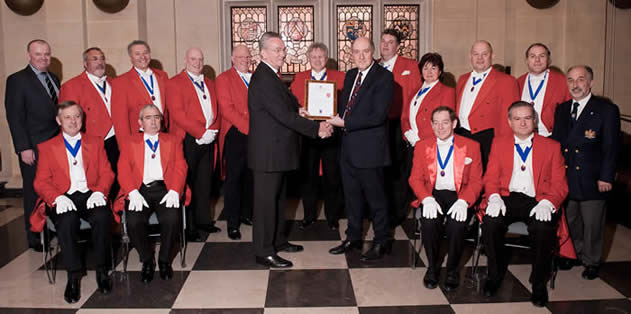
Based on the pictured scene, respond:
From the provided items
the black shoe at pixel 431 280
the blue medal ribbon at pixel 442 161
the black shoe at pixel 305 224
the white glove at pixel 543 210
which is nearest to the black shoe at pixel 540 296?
the white glove at pixel 543 210

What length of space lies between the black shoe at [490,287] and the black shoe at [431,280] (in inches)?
11.8

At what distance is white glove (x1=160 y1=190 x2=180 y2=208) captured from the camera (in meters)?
3.81

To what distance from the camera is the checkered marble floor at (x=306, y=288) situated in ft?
10.8

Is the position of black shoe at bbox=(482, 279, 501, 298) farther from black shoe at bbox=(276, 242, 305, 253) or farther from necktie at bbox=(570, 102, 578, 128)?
black shoe at bbox=(276, 242, 305, 253)

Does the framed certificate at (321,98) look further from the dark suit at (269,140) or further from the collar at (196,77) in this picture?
the collar at (196,77)

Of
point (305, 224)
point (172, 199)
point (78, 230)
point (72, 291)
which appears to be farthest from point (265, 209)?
point (72, 291)

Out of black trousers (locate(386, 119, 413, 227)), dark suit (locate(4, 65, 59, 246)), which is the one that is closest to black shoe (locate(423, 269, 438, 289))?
black trousers (locate(386, 119, 413, 227))

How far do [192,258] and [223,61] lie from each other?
3.47 m

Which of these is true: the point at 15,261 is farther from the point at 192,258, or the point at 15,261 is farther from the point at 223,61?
the point at 223,61

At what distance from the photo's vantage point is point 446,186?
3.79 m

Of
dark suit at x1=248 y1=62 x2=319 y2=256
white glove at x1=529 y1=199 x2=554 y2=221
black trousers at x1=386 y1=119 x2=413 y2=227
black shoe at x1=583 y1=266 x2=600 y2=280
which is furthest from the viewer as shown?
black trousers at x1=386 y1=119 x2=413 y2=227

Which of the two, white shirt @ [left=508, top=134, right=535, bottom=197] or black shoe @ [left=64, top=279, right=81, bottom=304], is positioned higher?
white shirt @ [left=508, top=134, right=535, bottom=197]

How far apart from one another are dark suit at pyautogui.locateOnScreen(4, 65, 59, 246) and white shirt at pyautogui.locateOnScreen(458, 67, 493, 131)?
3316mm

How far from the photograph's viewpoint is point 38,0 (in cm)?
628
